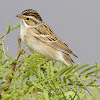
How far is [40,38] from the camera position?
2.08 metres

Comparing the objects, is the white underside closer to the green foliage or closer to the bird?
the bird

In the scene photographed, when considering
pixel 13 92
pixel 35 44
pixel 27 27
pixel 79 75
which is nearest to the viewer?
pixel 13 92

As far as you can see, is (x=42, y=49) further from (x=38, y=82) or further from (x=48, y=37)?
(x=38, y=82)

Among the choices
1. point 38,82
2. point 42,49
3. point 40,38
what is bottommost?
point 38,82

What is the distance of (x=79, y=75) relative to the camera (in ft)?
2.45

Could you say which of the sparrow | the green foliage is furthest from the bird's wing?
the green foliage

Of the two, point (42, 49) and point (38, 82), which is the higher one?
point (42, 49)

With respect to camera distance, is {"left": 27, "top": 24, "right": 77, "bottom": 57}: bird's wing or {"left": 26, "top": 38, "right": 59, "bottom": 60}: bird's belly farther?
{"left": 27, "top": 24, "right": 77, "bottom": 57}: bird's wing

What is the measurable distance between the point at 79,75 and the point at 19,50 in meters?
0.18

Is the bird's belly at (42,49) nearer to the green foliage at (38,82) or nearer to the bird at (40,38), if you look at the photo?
the bird at (40,38)

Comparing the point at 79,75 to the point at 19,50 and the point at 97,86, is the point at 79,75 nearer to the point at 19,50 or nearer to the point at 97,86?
the point at 97,86

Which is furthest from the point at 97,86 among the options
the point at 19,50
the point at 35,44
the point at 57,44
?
the point at 57,44

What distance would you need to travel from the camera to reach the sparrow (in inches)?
75.8

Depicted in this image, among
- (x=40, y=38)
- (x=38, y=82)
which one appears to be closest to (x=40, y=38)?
(x=40, y=38)
